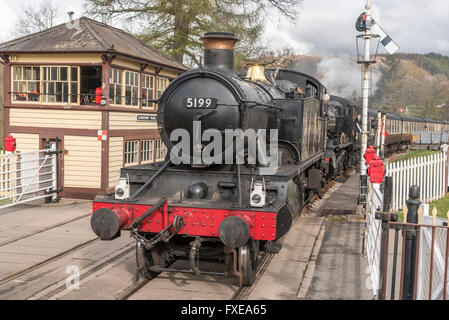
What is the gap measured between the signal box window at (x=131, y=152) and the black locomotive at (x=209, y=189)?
7.53 meters

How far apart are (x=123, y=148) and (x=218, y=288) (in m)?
8.39

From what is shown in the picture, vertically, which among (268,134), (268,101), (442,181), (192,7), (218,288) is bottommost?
(218,288)

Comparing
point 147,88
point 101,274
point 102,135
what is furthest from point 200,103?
point 147,88

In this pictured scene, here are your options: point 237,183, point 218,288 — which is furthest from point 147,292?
point 237,183

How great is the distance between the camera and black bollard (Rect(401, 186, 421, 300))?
12.7ft

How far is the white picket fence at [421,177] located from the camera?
10840 millimetres

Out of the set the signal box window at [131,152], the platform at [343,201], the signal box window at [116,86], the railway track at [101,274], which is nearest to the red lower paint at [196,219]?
the railway track at [101,274]

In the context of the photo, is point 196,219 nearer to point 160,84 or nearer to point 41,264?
point 41,264

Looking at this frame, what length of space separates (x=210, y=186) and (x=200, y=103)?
3.57 feet

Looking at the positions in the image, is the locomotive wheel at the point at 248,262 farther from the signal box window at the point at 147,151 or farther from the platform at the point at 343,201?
the signal box window at the point at 147,151

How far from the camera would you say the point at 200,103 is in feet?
20.2

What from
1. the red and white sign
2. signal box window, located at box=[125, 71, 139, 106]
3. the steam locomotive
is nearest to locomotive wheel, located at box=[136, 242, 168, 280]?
the steam locomotive
